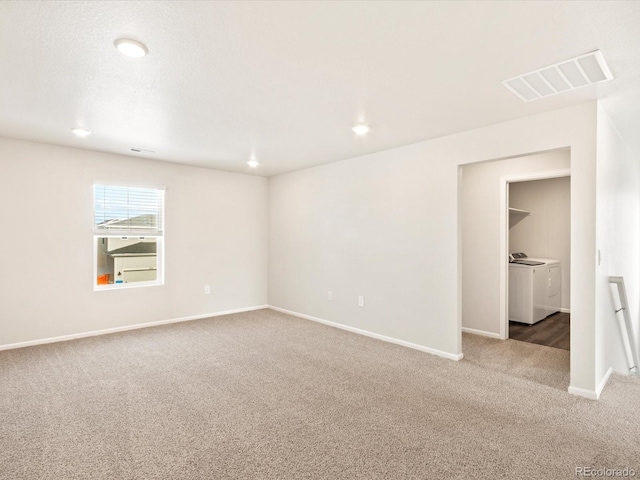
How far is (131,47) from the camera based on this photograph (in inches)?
78.5

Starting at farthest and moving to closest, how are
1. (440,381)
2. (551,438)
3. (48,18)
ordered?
(440,381) → (551,438) → (48,18)

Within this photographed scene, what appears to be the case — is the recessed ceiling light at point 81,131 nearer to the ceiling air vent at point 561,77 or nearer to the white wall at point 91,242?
the white wall at point 91,242

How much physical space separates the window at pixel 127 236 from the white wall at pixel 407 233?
1.95 metres

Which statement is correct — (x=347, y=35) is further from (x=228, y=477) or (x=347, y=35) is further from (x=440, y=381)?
(x=440, y=381)

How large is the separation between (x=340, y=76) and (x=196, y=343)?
11.1 feet

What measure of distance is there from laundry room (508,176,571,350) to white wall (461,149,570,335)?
50 centimetres

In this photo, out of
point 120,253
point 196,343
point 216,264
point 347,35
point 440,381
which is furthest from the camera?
point 216,264

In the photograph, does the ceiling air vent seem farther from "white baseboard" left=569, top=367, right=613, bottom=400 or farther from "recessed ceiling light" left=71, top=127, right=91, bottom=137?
"recessed ceiling light" left=71, top=127, right=91, bottom=137

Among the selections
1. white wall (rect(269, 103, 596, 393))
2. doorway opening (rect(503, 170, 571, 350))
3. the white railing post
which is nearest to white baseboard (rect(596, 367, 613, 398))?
white wall (rect(269, 103, 596, 393))

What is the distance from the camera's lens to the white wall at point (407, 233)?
2838mm

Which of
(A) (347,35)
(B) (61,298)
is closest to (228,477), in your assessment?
(A) (347,35)

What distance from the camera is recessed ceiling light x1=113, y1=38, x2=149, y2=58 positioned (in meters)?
1.95

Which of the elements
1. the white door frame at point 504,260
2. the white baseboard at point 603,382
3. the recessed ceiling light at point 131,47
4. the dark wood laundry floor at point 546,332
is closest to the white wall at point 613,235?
the white baseboard at point 603,382

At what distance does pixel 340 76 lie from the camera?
238cm
